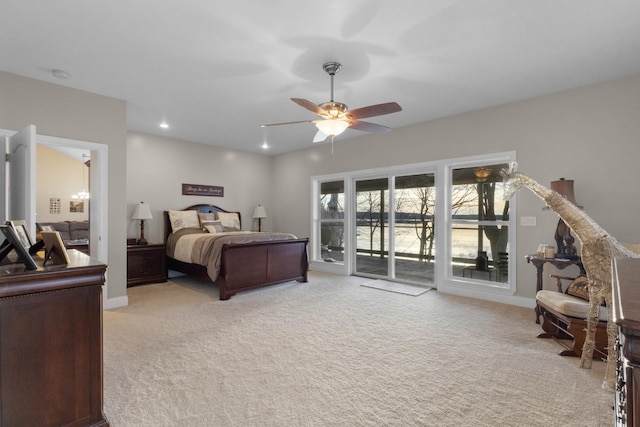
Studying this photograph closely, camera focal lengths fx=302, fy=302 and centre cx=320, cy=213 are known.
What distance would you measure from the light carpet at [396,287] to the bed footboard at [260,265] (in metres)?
1.22

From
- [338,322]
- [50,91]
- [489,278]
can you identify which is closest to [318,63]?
[338,322]

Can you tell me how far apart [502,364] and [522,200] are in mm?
2414

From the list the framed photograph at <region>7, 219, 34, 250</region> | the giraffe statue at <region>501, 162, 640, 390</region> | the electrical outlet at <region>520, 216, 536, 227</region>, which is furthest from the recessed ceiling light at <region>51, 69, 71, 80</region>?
the electrical outlet at <region>520, 216, 536, 227</region>

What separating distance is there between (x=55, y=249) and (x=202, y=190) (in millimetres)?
4743

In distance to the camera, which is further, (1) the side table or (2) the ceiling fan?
(1) the side table

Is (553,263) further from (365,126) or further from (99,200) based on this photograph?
(99,200)

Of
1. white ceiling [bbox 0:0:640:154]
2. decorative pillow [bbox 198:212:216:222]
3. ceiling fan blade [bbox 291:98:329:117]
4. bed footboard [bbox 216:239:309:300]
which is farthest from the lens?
decorative pillow [bbox 198:212:216:222]

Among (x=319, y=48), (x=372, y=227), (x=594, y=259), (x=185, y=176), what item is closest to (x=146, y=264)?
(x=185, y=176)

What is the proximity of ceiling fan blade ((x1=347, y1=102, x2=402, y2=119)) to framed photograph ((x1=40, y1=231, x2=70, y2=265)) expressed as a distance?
2.41m

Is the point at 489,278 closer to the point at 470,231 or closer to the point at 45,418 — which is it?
the point at 470,231

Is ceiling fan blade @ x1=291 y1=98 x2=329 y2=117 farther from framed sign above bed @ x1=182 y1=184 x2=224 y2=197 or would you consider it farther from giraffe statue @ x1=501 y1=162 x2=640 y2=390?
framed sign above bed @ x1=182 y1=184 x2=224 y2=197

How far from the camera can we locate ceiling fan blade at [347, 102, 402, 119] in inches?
106

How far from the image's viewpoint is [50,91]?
348 centimetres

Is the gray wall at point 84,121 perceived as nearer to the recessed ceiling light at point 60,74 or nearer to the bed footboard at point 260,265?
the recessed ceiling light at point 60,74
